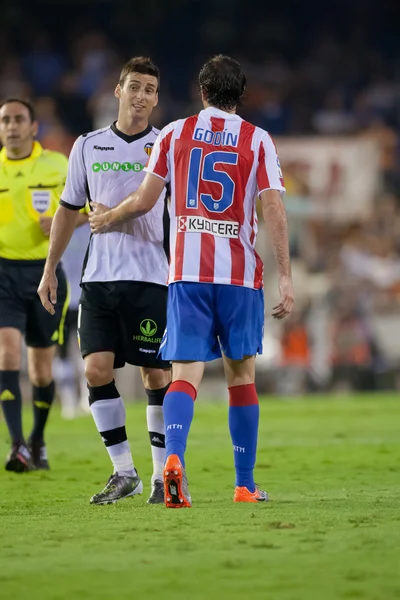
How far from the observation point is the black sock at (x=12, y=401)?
820 centimetres

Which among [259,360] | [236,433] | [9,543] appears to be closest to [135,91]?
[236,433]

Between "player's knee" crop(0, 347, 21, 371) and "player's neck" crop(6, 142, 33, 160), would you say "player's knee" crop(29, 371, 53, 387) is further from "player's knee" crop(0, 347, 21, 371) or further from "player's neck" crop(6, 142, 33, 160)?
"player's neck" crop(6, 142, 33, 160)

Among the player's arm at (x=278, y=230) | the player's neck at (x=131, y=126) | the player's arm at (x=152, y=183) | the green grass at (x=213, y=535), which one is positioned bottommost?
the green grass at (x=213, y=535)

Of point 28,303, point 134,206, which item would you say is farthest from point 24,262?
point 134,206

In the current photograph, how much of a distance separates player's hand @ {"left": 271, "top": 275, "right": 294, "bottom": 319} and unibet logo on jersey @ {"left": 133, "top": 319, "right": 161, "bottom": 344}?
2.69 ft

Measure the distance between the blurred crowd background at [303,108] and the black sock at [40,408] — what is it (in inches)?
390

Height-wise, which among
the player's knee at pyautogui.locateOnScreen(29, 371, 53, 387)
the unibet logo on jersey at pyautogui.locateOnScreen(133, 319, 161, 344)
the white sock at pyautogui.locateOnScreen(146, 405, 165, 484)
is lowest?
the white sock at pyautogui.locateOnScreen(146, 405, 165, 484)

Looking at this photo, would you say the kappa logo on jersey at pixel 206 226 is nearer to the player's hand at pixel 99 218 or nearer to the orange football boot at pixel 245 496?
the player's hand at pixel 99 218

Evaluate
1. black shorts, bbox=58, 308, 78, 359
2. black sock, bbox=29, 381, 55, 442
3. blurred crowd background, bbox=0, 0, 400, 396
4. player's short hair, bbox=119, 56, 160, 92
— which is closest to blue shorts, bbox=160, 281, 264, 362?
player's short hair, bbox=119, 56, 160, 92

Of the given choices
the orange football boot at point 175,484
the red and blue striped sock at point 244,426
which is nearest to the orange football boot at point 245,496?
the red and blue striped sock at point 244,426

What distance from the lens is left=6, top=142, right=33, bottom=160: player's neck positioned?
8500mm

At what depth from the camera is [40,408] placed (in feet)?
27.8

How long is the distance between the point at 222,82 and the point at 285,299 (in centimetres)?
109

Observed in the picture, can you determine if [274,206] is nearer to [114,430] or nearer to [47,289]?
[47,289]
